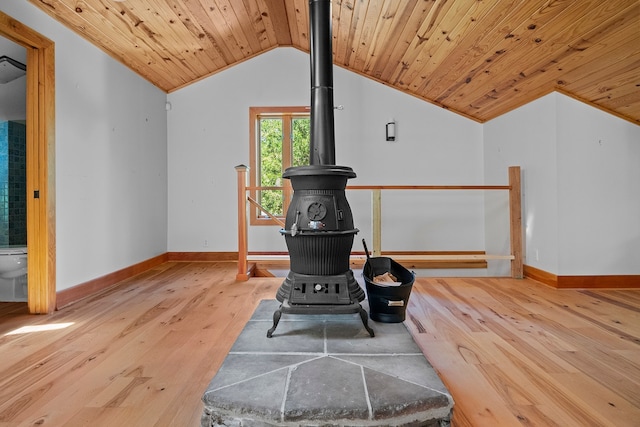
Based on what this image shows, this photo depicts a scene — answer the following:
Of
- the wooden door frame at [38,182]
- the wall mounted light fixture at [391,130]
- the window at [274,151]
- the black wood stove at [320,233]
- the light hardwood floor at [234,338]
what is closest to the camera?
the light hardwood floor at [234,338]

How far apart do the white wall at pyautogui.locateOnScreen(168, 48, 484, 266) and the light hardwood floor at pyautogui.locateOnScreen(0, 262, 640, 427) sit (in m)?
1.59

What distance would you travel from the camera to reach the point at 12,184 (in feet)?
12.0

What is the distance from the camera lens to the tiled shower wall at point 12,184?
3602mm

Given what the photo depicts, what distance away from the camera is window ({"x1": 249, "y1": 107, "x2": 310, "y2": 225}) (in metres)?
4.80

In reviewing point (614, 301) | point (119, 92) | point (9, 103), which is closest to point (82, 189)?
point (119, 92)

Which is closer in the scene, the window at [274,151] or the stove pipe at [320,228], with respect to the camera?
the stove pipe at [320,228]

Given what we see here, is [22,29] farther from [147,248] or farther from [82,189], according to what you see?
[147,248]

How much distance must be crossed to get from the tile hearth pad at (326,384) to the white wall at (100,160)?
2.09 m

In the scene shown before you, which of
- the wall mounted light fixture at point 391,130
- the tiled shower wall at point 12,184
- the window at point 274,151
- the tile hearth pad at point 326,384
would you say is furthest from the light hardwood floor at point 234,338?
the wall mounted light fixture at point 391,130

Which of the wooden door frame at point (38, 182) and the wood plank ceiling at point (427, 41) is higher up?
the wood plank ceiling at point (427, 41)

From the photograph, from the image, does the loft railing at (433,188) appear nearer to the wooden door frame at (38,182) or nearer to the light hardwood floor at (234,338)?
the light hardwood floor at (234,338)

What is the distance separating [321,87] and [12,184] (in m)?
3.57

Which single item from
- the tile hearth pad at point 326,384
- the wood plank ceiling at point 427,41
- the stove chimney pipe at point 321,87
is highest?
the wood plank ceiling at point 427,41

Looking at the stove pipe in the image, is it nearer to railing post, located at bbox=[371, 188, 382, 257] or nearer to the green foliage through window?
railing post, located at bbox=[371, 188, 382, 257]
